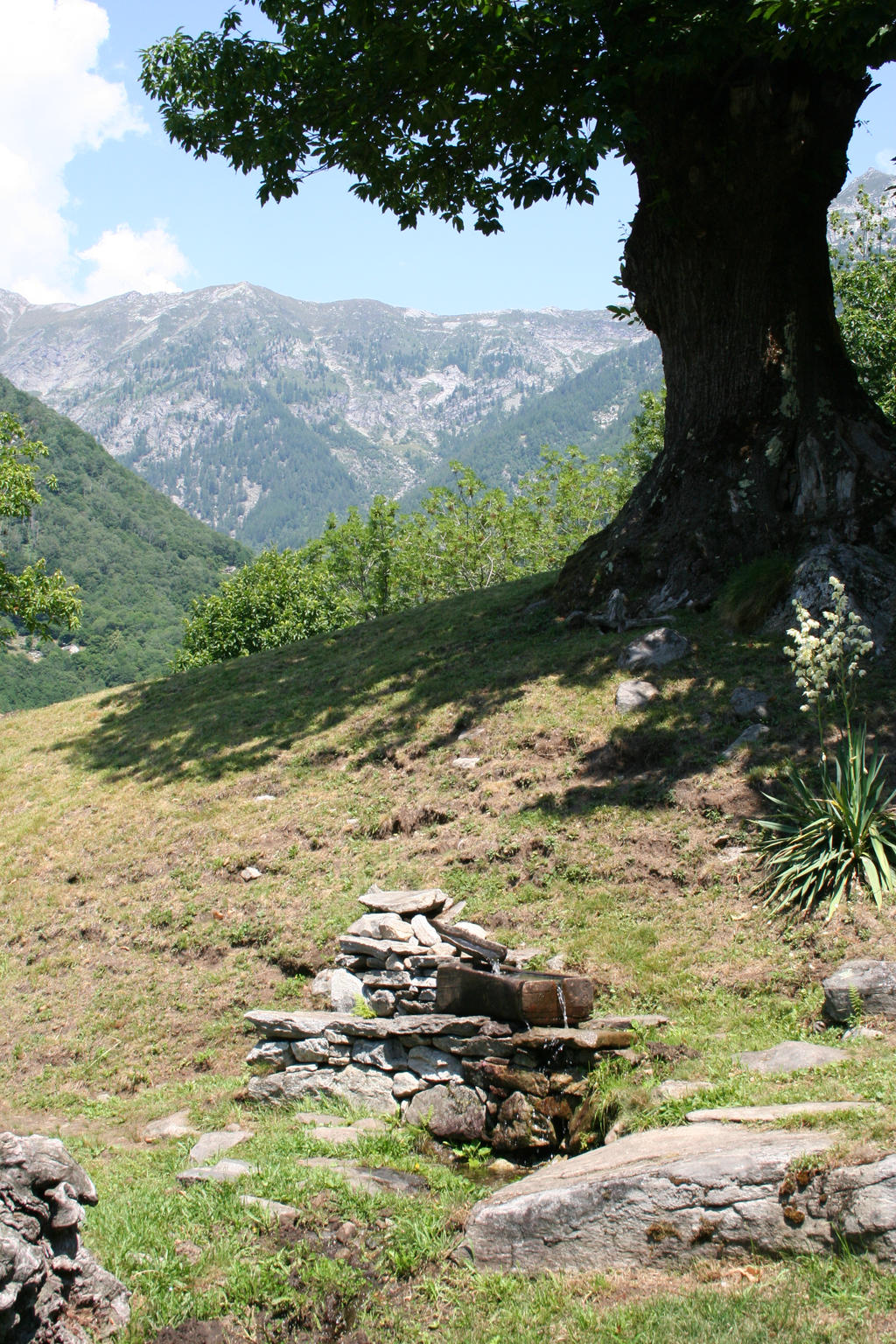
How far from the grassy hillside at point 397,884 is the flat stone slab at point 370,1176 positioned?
129 mm

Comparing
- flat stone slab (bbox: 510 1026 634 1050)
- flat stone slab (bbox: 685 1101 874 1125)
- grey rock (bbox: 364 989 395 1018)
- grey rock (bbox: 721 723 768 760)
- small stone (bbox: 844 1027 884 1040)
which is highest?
grey rock (bbox: 721 723 768 760)

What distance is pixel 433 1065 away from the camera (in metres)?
6.25

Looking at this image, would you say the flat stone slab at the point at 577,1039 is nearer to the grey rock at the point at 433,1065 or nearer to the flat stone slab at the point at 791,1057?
Result: the grey rock at the point at 433,1065

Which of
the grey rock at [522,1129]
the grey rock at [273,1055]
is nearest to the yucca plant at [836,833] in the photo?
the grey rock at [522,1129]

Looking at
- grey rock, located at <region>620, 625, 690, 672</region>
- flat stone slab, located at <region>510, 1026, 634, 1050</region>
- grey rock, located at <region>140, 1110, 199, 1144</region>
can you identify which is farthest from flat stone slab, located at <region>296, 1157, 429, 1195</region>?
grey rock, located at <region>620, 625, 690, 672</region>

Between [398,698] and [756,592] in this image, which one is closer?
[756,592]

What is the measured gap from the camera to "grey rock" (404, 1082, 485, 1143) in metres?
5.60

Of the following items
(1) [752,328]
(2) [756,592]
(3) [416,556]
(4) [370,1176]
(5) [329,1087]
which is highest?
(1) [752,328]

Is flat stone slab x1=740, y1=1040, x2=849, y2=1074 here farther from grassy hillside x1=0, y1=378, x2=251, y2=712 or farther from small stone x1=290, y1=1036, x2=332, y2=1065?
grassy hillside x1=0, y1=378, x2=251, y2=712

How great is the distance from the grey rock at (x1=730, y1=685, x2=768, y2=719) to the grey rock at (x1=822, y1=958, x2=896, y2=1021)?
11.6ft

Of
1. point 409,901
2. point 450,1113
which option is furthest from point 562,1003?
point 409,901

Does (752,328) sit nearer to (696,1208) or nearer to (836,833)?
(836,833)

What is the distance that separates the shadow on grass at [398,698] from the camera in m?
9.41

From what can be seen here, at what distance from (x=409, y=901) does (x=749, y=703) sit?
391 cm
